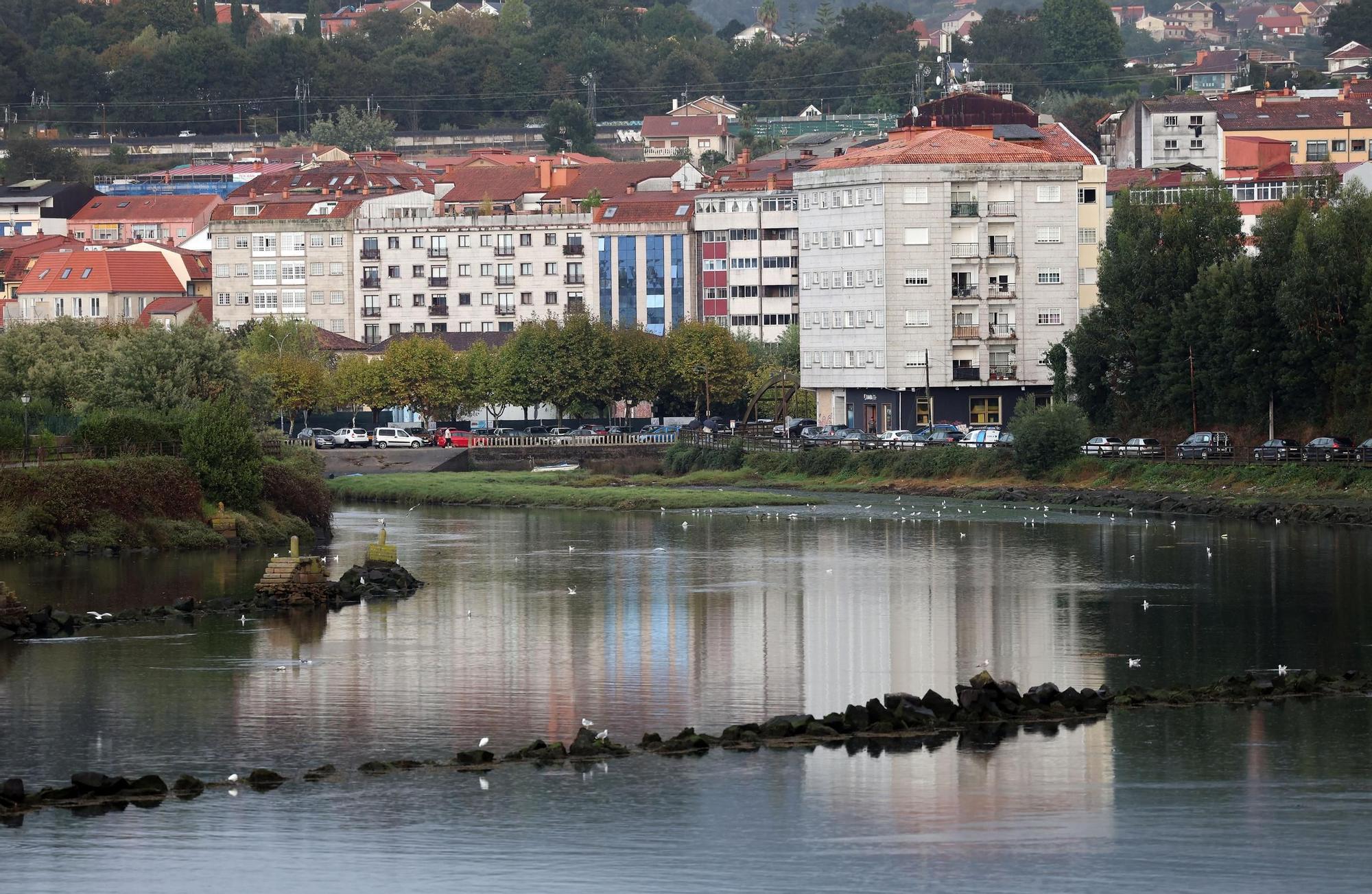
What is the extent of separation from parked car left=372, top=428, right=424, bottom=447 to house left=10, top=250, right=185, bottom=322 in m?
26.0

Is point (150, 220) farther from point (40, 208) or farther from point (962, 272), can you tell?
point (962, 272)

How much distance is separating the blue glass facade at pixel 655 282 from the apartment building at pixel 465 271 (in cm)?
382

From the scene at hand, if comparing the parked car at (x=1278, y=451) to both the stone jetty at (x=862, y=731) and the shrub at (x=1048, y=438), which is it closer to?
the shrub at (x=1048, y=438)

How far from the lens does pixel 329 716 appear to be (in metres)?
40.3

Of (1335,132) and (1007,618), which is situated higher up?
(1335,132)

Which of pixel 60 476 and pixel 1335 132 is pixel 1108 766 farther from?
pixel 1335 132

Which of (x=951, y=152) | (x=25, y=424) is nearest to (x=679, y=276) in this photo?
(x=951, y=152)

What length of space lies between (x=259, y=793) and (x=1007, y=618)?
914 inches

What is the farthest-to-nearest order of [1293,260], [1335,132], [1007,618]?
[1335,132], [1293,260], [1007,618]

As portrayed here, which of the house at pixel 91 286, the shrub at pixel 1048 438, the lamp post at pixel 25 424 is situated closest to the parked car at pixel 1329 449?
the shrub at pixel 1048 438

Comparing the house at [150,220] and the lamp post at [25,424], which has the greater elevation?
the house at [150,220]

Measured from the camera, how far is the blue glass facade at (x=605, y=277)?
143 m

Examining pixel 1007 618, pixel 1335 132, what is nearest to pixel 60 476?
pixel 1007 618

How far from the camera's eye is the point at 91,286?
13650 centimetres
